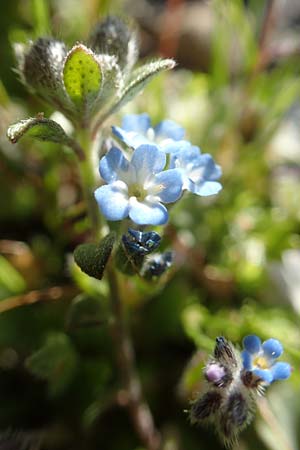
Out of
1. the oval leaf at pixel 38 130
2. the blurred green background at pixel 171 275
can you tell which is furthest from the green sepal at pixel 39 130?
the blurred green background at pixel 171 275

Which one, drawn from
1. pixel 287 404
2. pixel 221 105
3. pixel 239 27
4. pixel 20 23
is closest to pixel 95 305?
pixel 287 404

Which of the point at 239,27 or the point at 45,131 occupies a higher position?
the point at 239,27

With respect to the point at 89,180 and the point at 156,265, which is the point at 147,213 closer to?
the point at 156,265

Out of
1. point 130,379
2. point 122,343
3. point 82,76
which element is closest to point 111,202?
point 82,76

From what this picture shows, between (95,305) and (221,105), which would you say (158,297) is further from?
(221,105)

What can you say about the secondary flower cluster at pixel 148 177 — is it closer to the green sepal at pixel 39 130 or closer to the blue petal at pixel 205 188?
the blue petal at pixel 205 188
